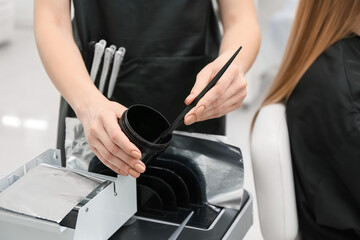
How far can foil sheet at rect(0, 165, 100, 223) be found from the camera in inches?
31.8

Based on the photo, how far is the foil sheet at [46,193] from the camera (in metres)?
0.81

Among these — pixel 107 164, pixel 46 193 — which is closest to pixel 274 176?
pixel 107 164

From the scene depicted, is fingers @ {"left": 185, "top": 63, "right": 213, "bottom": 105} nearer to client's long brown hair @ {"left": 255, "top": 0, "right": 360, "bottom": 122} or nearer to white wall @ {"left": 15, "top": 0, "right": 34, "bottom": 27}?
client's long brown hair @ {"left": 255, "top": 0, "right": 360, "bottom": 122}

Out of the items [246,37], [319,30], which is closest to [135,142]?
[246,37]

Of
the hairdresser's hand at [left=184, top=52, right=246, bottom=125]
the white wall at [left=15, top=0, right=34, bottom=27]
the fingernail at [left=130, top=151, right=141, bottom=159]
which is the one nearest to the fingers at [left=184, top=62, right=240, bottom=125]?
the hairdresser's hand at [left=184, top=52, right=246, bottom=125]

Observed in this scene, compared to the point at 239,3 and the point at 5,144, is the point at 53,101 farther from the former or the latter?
the point at 239,3

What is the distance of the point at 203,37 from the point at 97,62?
0.25 meters

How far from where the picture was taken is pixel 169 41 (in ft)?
4.05

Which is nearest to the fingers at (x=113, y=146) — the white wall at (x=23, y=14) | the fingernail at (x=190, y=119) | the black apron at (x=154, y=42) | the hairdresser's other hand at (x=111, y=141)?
the hairdresser's other hand at (x=111, y=141)

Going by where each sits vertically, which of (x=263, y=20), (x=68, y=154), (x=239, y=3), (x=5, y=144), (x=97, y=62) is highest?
(x=239, y=3)

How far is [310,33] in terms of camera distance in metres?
1.28

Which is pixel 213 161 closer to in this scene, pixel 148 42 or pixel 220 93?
pixel 220 93

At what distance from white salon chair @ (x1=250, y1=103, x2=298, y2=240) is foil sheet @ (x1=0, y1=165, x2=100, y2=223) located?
1.47 ft

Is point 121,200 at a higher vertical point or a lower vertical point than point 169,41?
lower
